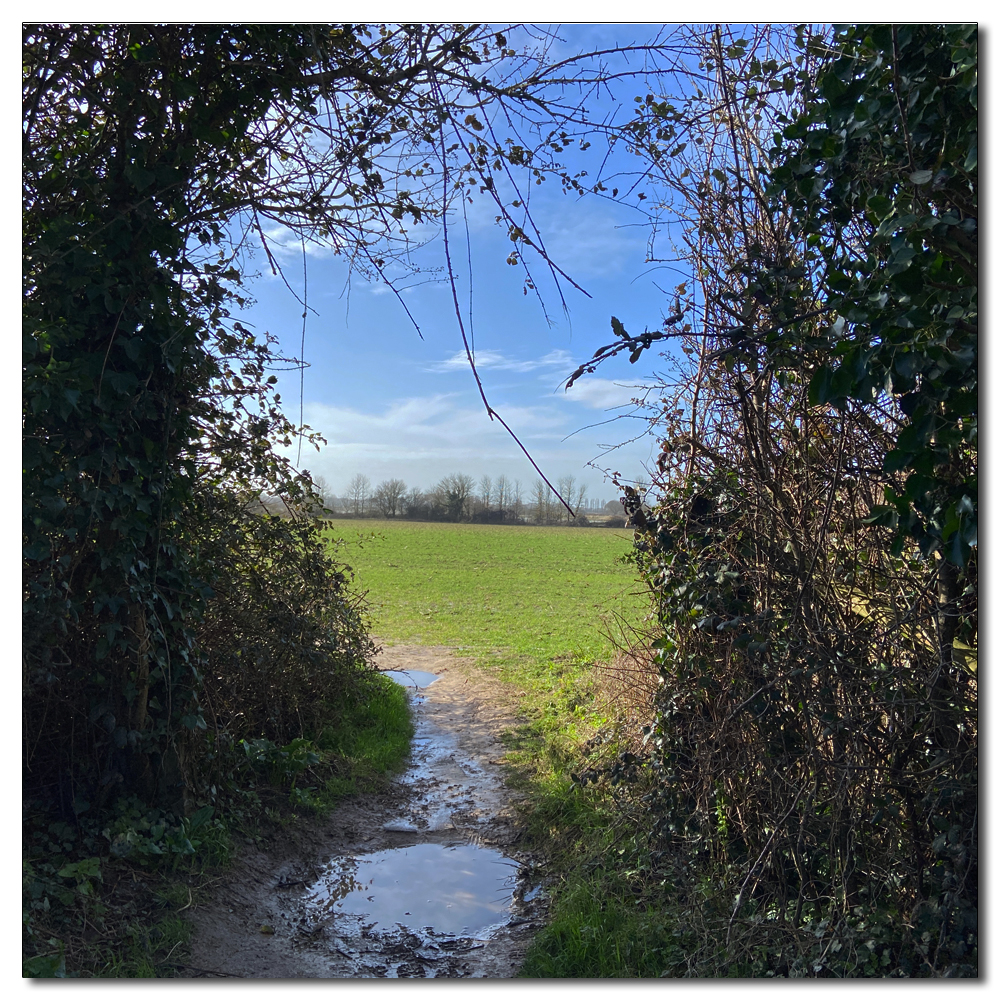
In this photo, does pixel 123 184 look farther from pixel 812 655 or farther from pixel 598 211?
pixel 812 655

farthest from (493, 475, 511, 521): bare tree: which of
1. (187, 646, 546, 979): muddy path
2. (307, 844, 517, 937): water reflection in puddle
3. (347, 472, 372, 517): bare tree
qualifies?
(307, 844, 517, 937): water reflection in puddle

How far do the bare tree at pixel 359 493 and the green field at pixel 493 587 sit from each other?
0.19m

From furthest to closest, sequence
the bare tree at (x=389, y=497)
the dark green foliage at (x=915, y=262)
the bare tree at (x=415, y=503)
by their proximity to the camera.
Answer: the bare tree at (x=415, y=503) < the bare tree at (x=389, y=497) < the dark green foliage at (x=915, y=262)

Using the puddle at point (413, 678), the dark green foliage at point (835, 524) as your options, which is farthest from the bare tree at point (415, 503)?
the dark green foliage at point (835, 524)

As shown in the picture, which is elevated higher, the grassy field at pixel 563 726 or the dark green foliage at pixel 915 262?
the dark green foliage at pixel 915 262

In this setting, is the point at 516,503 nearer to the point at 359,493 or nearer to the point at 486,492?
the point at 486,492

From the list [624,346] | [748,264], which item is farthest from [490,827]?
[748,264]

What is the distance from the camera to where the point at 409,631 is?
40.2 ft

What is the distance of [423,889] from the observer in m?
3.98

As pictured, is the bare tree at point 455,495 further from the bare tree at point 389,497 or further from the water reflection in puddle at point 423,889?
the water reflection in puddle at point 423,889

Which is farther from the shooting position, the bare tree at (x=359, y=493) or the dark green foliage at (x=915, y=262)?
the bare tree at (x=359, y=493)

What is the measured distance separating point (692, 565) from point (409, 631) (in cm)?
930

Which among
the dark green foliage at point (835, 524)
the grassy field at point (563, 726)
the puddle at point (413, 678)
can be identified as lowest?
the puddle at point (413, 678)

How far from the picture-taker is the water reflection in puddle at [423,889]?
3.65 metres
